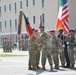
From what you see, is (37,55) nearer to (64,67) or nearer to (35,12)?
(64,67)

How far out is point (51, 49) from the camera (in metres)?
17.5

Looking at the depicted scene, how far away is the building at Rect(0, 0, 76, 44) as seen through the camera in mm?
64438

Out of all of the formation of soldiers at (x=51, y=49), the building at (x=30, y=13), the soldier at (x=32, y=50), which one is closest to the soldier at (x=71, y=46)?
the formation of soldiers at (x=51, y=49)

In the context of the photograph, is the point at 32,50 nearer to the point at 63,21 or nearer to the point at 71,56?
the point at 71,56

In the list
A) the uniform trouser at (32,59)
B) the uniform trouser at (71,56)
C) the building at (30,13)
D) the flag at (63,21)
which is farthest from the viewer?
the building at (30,13)

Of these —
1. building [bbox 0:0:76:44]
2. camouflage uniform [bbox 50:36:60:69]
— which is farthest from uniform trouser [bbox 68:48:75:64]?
building [bbox 0:0:76:44]

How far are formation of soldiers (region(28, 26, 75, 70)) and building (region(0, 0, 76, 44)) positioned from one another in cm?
4493

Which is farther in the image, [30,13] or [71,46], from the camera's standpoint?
[30,13]

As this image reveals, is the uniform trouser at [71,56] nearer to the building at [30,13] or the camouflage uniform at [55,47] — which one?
the camouflage uniform at [55,47]

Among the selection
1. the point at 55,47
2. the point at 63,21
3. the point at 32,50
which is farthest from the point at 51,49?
the point at 63,21

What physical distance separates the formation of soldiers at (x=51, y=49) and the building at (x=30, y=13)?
44.9 m

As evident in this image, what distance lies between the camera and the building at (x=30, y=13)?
64.4 m

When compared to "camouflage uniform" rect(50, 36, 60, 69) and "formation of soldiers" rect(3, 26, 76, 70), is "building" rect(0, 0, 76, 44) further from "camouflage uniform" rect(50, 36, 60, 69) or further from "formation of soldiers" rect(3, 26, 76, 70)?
"camouflage uniform" rect(50, 36, 60, 69)

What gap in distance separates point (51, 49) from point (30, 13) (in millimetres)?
53278
